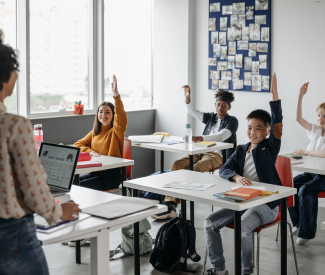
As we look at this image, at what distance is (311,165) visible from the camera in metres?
3.28

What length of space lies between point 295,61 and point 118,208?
141 inches

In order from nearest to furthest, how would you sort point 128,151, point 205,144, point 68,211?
point 68,211, point 128,151, point 205,144

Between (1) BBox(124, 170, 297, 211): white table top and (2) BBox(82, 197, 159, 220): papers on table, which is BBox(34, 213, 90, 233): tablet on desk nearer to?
(2) BBox(82, 197, 159, 220): papers on table

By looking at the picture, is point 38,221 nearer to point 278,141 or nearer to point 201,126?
point 278,141

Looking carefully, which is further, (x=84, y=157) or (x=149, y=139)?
(x=149, y=139)

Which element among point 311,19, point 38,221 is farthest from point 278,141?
point 311,19

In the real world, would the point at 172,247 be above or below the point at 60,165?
below

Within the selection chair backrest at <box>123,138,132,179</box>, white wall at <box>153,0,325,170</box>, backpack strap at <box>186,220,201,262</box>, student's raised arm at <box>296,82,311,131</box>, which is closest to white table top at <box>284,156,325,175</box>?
student's raised arm at <box>296,82,311,131</box>

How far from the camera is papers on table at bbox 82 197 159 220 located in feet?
5.81

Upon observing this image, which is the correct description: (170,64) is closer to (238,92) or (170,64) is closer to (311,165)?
(238,92)

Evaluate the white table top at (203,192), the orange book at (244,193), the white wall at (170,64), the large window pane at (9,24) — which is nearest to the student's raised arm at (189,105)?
the white wall at (170,64)

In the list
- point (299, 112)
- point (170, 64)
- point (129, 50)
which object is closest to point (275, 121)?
point (299, 112)

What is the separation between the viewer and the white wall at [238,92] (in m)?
4.64

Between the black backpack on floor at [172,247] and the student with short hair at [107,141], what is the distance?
0.88 meters
